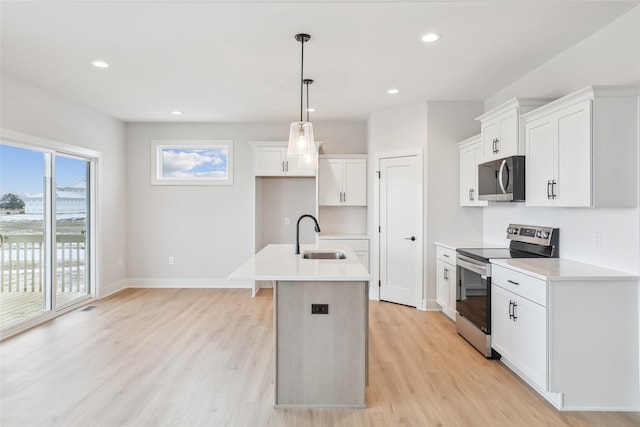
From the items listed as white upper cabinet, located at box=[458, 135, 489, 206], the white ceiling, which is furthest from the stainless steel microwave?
the white ceiling

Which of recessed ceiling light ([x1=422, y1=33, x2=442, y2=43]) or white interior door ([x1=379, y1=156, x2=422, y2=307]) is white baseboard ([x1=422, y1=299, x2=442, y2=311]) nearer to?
white interior door ([x1=379, y1=156, x2=422, y2=307])

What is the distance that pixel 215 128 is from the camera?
5.90m

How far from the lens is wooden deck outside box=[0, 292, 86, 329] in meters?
3.76

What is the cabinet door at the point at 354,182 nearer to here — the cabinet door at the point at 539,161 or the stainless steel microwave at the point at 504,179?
the stainless steel microwave at the point at 504,179

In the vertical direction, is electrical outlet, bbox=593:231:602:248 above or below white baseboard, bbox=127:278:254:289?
above

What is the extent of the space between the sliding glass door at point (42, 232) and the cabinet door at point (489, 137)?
4.80 meters

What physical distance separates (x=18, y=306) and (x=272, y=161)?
11.3 ft

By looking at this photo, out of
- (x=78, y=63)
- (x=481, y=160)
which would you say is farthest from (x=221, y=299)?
(x=481, y=160)

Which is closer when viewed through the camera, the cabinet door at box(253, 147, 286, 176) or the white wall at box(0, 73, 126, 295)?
the white wall at box(0, 73, 126, 295)

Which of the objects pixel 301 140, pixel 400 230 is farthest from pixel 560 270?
pixel 400 230

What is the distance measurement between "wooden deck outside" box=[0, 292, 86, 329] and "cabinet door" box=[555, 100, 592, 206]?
206 inches

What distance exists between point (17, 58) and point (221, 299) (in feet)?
11.5

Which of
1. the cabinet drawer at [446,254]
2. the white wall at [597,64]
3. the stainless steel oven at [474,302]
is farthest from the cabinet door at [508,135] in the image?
the cabinet drawer at [446,254]

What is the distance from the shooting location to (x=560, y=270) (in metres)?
2.59
